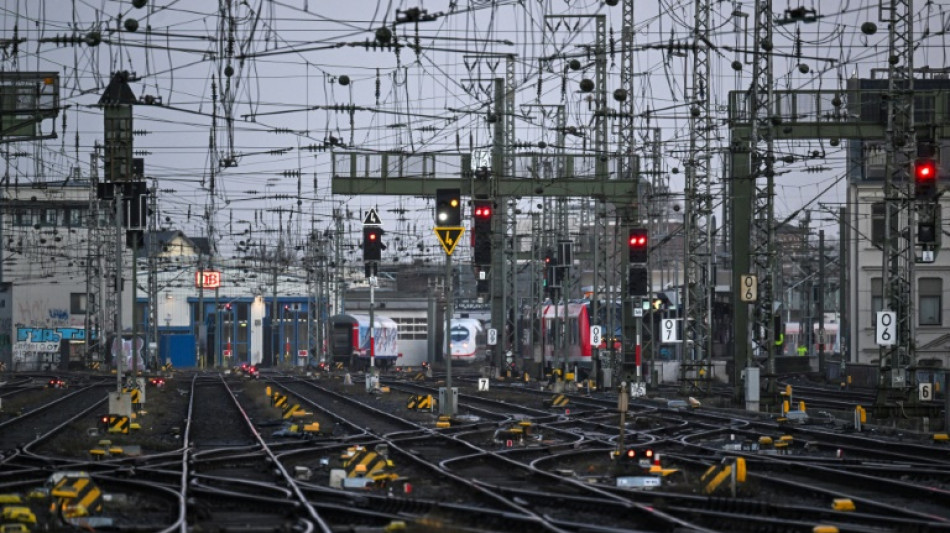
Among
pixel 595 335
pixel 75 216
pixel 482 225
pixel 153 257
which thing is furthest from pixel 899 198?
pixel 75 216

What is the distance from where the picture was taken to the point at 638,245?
1690 inches

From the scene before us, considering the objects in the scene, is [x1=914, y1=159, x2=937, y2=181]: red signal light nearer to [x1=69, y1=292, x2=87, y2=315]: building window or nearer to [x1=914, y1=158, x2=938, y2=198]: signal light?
[x1=914, y1=158, x2=938, y2=198]: signal light

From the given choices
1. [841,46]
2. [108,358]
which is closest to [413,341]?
[108,358]

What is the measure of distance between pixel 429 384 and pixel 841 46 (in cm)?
2798

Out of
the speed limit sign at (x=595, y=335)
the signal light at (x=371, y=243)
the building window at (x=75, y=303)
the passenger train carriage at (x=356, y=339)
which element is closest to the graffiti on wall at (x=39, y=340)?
the passenger train carriage at (x=356, y=339)

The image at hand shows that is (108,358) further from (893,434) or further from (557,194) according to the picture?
(893,434)

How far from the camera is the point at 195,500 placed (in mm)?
17453

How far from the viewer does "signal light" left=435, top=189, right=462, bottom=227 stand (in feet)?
107

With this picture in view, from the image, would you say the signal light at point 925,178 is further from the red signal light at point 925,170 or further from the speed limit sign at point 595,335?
the speed limit sign at point 595,335

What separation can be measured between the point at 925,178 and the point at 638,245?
13546mm

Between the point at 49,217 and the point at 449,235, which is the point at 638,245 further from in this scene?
the point at 49,217

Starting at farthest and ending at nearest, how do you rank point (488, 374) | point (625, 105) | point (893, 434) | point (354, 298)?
point (354, 298) < point (488, 374) < point (625, 105) < point (893, 434)

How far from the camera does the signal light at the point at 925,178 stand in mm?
30188

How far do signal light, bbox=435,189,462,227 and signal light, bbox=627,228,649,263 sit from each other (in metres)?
11.0
